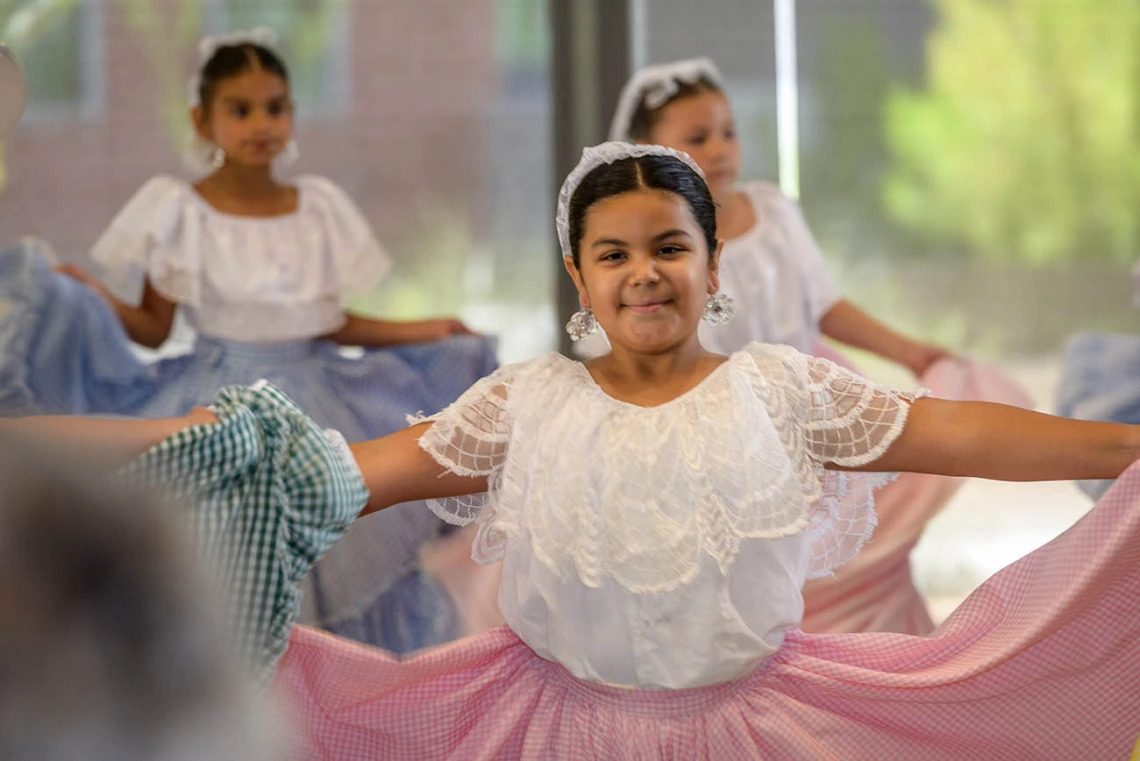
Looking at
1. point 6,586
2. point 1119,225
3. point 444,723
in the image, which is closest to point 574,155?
point 1119,225

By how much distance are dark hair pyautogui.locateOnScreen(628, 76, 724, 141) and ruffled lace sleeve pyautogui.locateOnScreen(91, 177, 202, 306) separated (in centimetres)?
98

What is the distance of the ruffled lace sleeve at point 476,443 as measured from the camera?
1791mm

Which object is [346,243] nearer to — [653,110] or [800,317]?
[653,110]

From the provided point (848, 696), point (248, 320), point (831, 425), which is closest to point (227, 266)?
point (248, 320)

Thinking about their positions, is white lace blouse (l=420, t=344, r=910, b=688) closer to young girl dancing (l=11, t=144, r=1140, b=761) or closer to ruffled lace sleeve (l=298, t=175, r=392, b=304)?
young girl dancing (l=11, t=144, r=1140, b=761)

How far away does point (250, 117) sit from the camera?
9.91 feet

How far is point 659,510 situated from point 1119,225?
320 centimetres

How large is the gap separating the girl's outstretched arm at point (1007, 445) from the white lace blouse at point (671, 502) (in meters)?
0.04

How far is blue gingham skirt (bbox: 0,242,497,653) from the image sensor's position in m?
2.83

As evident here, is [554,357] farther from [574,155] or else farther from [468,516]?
[574,155]

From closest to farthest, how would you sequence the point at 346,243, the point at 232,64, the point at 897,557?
the point at 897,557 → the point at 232,64 → the point at 346,243

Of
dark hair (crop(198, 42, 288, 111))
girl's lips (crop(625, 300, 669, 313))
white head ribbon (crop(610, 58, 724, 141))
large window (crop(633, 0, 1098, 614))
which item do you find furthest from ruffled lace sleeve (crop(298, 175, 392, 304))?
girl's lips (crop(625, 300, 669, 313))

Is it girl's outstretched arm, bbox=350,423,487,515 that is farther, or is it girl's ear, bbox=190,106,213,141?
girl's ear, bbox=190,106,213,141

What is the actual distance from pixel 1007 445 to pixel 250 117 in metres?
1.92
